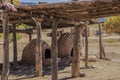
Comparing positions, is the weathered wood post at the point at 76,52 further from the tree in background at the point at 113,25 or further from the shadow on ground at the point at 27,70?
the tree in background at the point at 113,25

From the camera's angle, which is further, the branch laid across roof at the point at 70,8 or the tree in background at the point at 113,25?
the tree in background at the point at 113,25

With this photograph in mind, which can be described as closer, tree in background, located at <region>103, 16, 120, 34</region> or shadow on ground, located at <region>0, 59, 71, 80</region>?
shadow on ground, located at <region>0, 59, 71, 80</region>

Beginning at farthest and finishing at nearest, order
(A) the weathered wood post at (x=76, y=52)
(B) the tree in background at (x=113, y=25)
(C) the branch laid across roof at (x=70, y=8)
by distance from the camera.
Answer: (B) the tree in background at (x=113, y=25) < (A) the weathered wood post at (x=76, y=52) < (C) the branch laid across roof at (x=70, y=8)

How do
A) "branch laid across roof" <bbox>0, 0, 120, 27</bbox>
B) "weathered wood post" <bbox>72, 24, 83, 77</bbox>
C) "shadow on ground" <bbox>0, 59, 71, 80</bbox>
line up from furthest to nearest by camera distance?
1. "shadow on ground" <bbox>0, 59, 71, 80</bbox>
2. "weathered wood post" <bbox>72, 24, 83, 77</bbox>
3. "branch laid across roof" <bbox>0, 0, 120, 27</bbox>

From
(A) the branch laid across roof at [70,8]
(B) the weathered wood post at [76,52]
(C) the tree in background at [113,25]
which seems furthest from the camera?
(C) the tree in background at [113,25]

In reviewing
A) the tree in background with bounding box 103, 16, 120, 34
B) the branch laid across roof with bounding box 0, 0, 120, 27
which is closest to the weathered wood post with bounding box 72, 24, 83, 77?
the branch laid across roof with bounding box 0, 0, 120, 27

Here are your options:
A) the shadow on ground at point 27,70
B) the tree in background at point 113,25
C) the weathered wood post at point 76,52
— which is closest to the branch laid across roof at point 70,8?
the weathered wood post at point 76,52

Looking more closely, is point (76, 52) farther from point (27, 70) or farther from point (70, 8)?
point (70, 8)

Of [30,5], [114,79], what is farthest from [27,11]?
[114,79]

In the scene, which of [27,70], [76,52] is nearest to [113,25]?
[27,70]

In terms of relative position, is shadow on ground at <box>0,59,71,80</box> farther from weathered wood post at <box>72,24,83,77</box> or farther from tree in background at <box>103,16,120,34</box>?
tree in background at <box>103,16,120,34</box>

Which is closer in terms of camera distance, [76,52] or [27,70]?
[76,52]

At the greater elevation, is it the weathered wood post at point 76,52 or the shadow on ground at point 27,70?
the weathered wood post at point 76,52

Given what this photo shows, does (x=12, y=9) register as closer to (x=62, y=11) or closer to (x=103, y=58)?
(x=62, y=11)
